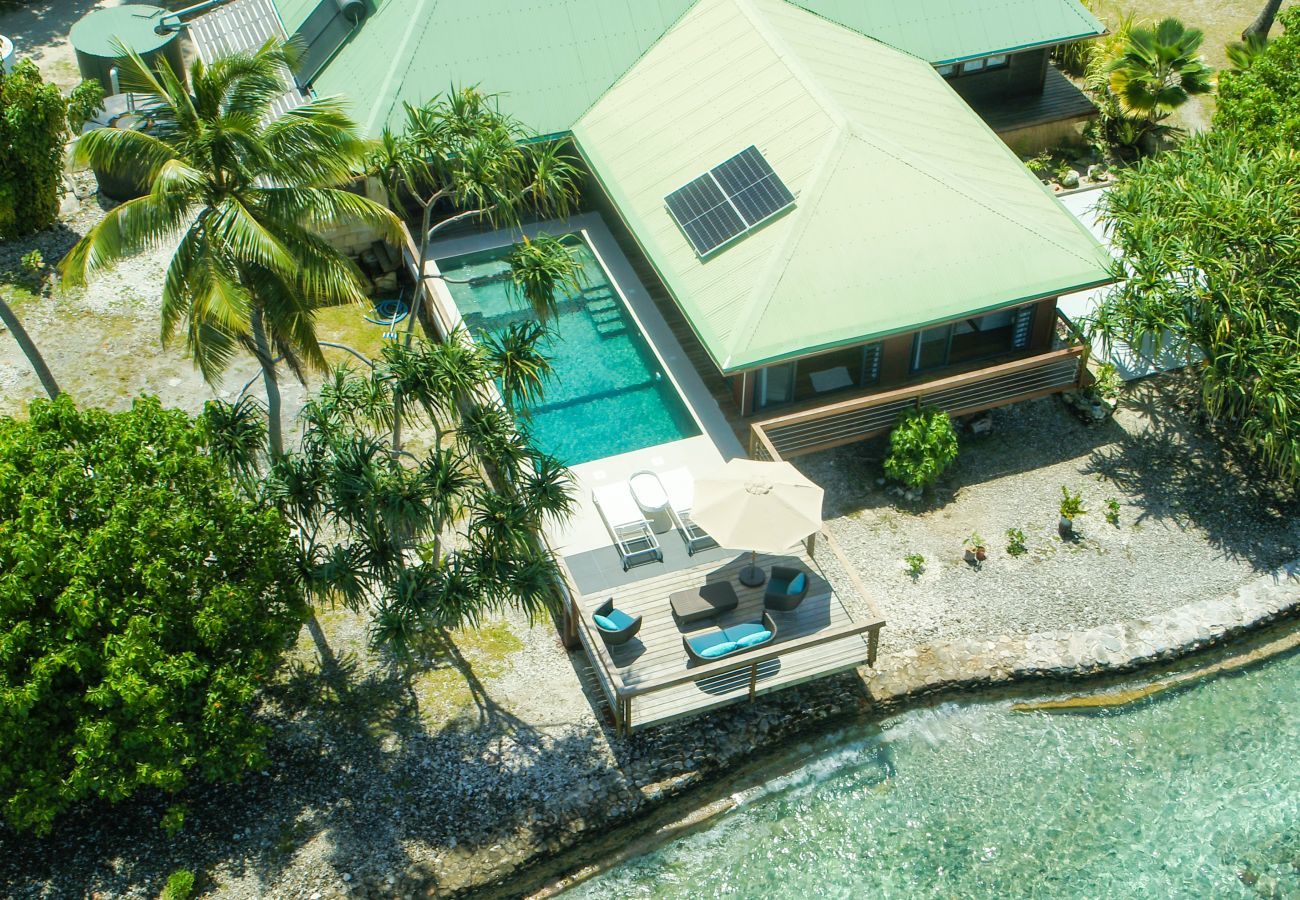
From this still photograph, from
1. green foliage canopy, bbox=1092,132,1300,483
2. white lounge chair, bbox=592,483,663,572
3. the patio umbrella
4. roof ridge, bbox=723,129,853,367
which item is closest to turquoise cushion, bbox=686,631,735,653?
the patio umbrella

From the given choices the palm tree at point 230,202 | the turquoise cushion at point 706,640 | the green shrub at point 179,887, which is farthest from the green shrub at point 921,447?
the green shrub at point 179,887

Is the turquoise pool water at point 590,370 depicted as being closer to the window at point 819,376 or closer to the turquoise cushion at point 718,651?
the window at point 819,376

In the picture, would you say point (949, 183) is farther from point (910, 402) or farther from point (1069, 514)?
point (1069, 514)

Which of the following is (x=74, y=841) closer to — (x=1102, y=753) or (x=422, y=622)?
(x=422, y=622)

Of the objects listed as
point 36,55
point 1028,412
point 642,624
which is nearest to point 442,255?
point 642,624

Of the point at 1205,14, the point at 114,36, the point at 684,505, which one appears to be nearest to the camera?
the point at 684,505

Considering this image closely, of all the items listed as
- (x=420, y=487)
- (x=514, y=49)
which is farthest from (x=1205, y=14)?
(x=420, y=487)

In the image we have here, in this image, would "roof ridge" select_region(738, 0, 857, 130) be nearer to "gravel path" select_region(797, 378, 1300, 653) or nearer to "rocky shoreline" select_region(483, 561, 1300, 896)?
"gravel path" select_region(797, 378, 1300, 653)
